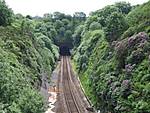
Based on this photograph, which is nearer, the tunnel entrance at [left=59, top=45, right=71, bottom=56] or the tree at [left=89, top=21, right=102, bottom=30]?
the tree at [left=89, top=21, right=102, bottom=30]

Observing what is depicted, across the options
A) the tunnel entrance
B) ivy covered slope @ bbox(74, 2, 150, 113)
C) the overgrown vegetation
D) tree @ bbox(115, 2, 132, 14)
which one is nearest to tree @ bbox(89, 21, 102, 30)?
tree @ bbox(115, 2, 132, 14)

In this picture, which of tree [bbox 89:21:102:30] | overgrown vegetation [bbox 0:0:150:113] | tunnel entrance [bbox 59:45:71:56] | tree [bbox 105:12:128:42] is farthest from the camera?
tunnel entrance [bbox 59:45:71:56]

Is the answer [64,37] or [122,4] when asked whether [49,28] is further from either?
[122,4]

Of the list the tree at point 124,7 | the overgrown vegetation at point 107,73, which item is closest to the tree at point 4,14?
the overgrown vegetation at point 107,73

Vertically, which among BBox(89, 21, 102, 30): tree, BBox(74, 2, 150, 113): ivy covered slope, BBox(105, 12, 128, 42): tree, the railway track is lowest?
the railway track

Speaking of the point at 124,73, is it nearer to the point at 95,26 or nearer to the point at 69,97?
the point at 69,97

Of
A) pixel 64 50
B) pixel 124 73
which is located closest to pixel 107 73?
pixel 124 73

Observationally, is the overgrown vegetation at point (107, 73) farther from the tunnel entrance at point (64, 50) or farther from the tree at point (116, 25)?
the tunnel entrance at point (64, 50)

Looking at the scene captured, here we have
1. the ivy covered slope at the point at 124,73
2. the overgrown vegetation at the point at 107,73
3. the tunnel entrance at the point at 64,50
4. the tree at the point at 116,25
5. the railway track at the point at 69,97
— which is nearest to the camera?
the overgrown vegetation at the point at 107,73

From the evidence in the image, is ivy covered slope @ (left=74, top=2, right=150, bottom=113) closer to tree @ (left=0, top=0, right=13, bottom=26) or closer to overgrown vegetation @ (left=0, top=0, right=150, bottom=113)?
overgrown vegetation @ (left=0, top=0, right=150, bottom=113)
